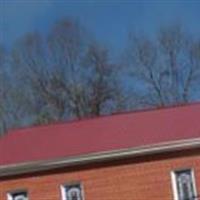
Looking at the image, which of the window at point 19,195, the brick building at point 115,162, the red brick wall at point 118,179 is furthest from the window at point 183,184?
the window at point 19,195

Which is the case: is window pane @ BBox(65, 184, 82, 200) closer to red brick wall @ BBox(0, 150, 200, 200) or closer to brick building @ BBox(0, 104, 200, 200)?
brick building @ BBox(0, 104, 200, 200)

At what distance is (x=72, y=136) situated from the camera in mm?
34219

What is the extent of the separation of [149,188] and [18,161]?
5913 mm

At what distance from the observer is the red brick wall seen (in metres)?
30.8

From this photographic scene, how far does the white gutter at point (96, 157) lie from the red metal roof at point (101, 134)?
32cm

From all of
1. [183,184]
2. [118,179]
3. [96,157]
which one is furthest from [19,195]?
[183,184]

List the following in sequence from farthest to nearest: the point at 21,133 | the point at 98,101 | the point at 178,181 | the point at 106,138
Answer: the point at 98,101 → the point at 21,133 → the point at 106,138 → the point at 178,181

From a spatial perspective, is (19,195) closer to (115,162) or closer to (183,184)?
(115,162)

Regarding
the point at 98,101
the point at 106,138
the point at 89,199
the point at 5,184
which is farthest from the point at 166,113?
the point at 98,101

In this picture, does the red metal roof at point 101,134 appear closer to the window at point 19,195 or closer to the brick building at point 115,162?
the brick building at point 115,162

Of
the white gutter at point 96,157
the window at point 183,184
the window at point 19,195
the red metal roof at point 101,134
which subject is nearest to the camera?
the white gutter at point 96,157

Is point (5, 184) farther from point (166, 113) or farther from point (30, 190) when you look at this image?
point (166, 113)

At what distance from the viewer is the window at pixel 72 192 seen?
1262 inches

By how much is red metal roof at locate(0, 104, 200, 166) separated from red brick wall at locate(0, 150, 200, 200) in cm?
73
